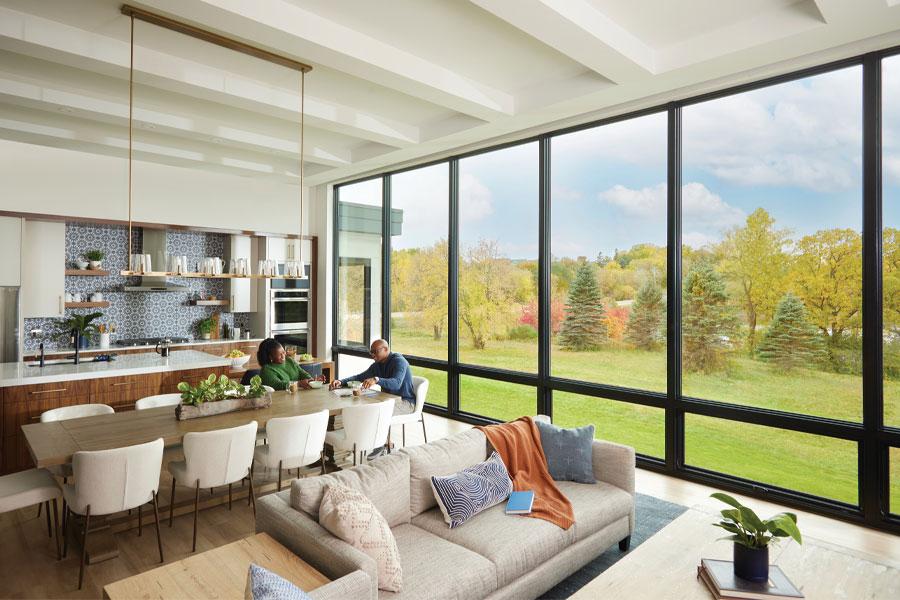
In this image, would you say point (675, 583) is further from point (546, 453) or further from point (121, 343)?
point (121, 343)

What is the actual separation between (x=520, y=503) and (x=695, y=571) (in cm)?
90

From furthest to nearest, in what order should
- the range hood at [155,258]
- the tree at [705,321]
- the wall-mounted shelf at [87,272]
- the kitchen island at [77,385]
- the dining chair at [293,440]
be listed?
the range hood at [155,258], the wall-mounted shelf at [87,272], the kitchen island at [77,385], the tree at [705,321], the dining chair at [293,440]

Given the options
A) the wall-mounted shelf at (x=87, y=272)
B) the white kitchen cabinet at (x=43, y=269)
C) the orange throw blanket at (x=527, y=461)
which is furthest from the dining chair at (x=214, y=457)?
the wall-mounted shelf at (x=87, y=272)

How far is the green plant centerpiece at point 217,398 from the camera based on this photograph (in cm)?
368

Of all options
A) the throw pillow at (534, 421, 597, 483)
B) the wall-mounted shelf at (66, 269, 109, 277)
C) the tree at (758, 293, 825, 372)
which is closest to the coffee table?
the throw pillow at (534, 421, 597, 483)

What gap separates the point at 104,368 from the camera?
4.91 meters

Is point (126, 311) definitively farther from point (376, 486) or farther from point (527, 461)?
point (527, 461)

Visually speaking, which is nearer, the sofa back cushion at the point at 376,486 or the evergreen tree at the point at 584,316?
the sofa back cushion at the point at 376,486

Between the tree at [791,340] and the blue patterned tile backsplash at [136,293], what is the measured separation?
6625mm

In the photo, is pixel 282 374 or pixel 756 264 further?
pixel 282 374

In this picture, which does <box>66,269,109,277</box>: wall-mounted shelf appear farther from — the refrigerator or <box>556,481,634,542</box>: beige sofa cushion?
<box>556,481,634,542</box>: beige sofa cushion

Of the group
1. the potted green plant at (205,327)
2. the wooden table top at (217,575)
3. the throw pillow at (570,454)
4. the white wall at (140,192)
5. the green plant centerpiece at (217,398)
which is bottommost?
the wooden table top at (217,575)

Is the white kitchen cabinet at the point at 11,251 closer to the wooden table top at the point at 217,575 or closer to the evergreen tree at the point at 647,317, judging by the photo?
the wooden table top at the point at 217,575

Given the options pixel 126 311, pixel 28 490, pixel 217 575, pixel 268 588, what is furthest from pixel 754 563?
pixel 126 311
